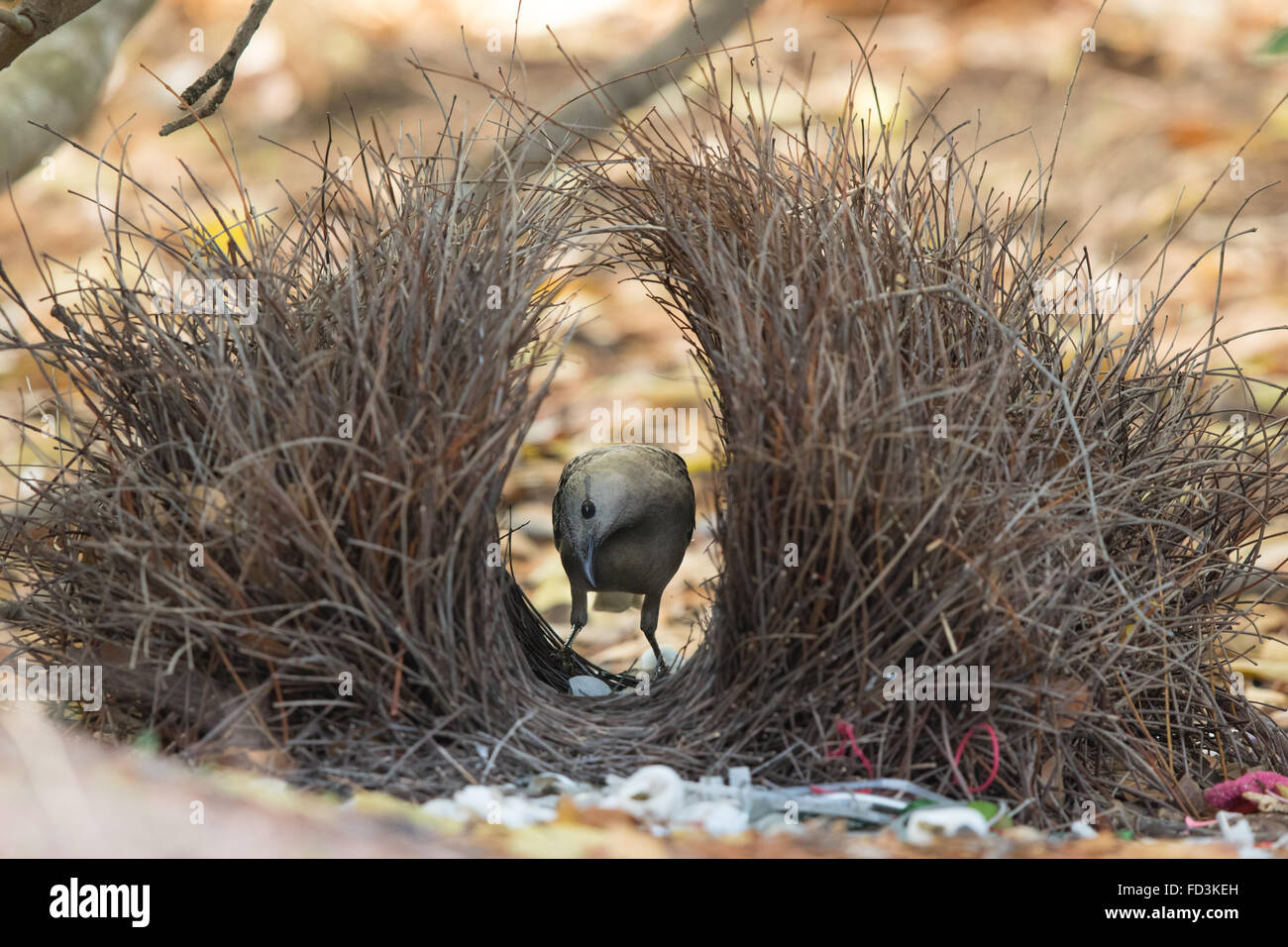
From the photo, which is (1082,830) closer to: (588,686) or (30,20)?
(588,686)

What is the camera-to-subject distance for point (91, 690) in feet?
5.26

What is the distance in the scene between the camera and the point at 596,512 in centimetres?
217

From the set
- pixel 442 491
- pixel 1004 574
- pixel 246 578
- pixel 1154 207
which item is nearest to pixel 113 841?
pixel 246 578

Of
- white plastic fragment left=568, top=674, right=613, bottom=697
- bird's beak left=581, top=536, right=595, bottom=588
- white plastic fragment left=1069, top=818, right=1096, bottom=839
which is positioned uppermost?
bird's beak left=581, top=536, right=595, bottom=588

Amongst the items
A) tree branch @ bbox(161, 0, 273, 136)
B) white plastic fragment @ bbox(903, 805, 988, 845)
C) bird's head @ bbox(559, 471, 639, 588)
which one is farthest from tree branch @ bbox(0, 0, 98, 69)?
white plastic fragment @ bbox(903, 805, 988, 845)

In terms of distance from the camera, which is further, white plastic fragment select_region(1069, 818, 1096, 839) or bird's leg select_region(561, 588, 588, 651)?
bird's leg select_region(561, 588, 588, 651)

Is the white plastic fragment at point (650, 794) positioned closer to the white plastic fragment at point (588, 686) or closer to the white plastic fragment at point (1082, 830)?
the white plastic fragment at point (1082, 830)

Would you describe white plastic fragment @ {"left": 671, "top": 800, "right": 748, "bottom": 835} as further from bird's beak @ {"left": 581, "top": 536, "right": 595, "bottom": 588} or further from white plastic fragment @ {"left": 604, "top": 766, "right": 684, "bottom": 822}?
bird's beak @ {"left": 581, "top": 536, "right": 595, "bottom": 588}

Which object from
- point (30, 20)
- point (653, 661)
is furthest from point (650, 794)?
point (30, 20)

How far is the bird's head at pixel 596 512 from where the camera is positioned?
Result: 2.17 m

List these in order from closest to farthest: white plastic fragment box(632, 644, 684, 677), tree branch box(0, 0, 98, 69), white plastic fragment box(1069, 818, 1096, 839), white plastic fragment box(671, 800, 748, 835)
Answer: white plastic fragment box(671, 800, 748, 835) → white plastic fragment box(1069, 818, 1096, 839) → tree branch box(0, 0, 98, 69) → white plastic fragment box(632, 644, 684, 677)

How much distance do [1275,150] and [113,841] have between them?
5232mm

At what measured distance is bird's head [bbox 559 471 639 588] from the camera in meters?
2.17

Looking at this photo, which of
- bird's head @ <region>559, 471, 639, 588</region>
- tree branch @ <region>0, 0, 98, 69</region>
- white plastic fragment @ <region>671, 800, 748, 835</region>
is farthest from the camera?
bird's head @ <region>559, 471, 639, 588</region>
